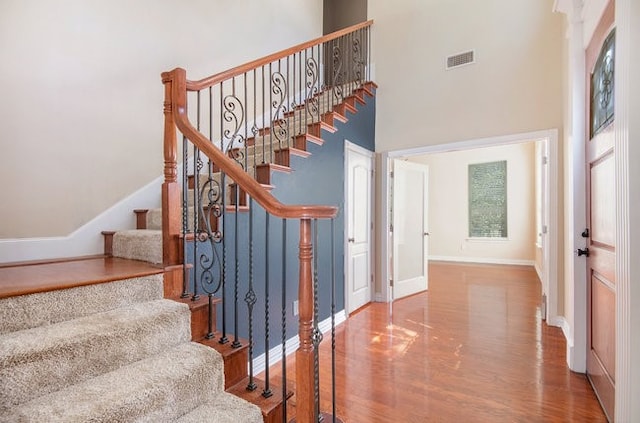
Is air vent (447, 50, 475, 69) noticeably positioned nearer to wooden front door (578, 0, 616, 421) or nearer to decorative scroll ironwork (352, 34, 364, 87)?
decorative scroll ironwork (352, 34, 364, 87)

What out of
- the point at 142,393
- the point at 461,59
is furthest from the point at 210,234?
the point at 461,59

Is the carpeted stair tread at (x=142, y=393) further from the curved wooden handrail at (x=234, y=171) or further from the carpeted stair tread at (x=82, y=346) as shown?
the curved wooden handrail at (x=234, y=171)

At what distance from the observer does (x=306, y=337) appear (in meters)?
1.36

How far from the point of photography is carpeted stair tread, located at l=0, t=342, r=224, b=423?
1.13 m

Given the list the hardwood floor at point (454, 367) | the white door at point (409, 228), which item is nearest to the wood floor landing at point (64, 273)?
the hardwood floor at point (454, 367)

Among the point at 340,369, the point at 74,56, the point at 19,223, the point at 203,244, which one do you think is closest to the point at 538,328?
the point at 340,369

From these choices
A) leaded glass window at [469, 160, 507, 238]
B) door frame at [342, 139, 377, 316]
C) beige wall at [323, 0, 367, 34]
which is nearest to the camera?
door frame at [342, 139, 377, 316]

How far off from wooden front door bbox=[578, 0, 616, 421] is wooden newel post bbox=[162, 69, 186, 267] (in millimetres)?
2417

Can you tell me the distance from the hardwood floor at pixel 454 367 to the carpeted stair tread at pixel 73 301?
3.74 ft

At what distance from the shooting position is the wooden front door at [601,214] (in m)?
1.79

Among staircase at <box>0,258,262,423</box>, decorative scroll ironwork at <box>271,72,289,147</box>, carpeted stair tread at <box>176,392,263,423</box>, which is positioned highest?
decorative scroll ironwork at <box>271,72,289,147</box>

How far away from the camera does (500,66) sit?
364 centimetres

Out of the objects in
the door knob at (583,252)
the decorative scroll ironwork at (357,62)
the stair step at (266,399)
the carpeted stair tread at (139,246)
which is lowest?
the stair step at (266,399)

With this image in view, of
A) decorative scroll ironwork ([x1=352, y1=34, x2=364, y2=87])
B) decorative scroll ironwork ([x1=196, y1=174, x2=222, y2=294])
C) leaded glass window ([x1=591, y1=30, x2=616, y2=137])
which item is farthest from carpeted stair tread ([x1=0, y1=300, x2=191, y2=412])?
decorative scroll ironwork ([x1=352, y1=34, x2=364, y2=87])
